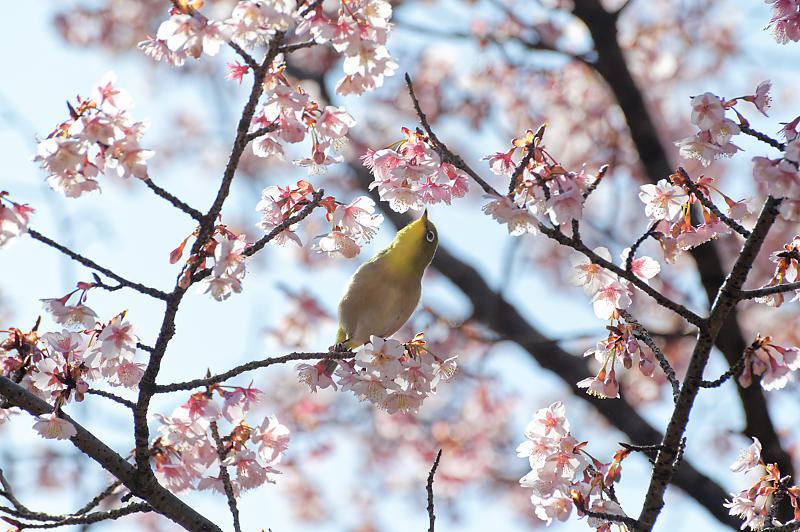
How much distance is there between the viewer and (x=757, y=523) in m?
2.58

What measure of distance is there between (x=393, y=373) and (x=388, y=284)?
0.89 m

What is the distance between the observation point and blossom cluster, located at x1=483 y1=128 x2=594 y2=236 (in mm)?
2082

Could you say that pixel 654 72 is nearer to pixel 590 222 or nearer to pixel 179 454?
pixel 590 222

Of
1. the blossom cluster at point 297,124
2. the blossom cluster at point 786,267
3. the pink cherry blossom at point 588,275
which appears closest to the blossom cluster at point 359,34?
the blossom cluster at point 297,124

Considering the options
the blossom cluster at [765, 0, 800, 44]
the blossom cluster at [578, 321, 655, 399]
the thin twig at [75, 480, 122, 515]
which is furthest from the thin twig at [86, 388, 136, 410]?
the blossom cluster at [765, 0, 800, 44]

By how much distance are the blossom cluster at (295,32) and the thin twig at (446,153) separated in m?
0.25

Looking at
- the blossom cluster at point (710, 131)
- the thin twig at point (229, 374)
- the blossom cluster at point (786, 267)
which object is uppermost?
the blossom cluster at point (710, 131)

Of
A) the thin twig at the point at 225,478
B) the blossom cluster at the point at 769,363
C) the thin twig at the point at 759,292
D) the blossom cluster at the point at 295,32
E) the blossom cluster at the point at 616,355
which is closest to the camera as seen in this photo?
the blossom cluster at the point at 295,32

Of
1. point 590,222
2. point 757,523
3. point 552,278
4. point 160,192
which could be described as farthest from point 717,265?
point 552,278

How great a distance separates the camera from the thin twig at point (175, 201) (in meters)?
2.13

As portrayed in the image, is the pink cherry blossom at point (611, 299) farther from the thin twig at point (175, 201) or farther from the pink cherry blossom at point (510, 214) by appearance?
the thin twig at point (175, 201)

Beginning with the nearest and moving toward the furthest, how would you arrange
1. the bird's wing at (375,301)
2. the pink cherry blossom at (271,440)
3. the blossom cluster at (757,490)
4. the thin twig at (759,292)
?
the thin twig at (759,292)
the blossom cluster at (757,490)
the pink cherry blossom at (271,440)
the bird's wing at (375,301)

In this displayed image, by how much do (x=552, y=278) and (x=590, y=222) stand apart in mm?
6391

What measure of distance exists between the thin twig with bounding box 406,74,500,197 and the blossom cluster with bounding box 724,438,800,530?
136 cm
